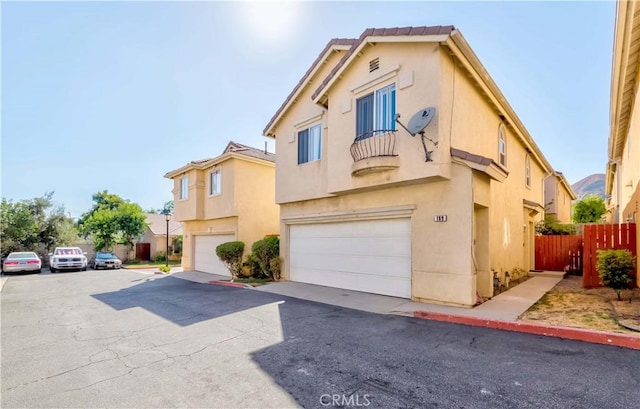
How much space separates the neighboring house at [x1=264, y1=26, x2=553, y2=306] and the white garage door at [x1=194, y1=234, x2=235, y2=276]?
4927mm

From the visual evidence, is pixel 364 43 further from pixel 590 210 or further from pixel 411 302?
pixel 590 210

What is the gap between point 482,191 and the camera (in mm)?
8914

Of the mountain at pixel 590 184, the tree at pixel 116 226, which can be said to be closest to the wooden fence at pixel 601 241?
the tree at pixel 116 226

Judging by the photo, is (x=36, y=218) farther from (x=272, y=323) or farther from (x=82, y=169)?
(x=272, y=323)

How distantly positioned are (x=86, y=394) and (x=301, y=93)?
454 inches

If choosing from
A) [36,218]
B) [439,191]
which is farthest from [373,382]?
[36,218]

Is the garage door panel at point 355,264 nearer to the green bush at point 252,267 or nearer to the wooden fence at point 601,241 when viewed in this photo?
the green bush at point 252,267

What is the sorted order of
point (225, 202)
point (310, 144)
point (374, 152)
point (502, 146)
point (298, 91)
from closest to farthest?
point (374, 152) → point (502, 146) → point (310, 144) → point (298, 91) → point (225, 202)

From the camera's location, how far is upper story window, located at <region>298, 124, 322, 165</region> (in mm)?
12203

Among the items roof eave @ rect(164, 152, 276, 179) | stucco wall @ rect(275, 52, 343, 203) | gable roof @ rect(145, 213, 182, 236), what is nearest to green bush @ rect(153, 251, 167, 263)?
gable roof @ rect(145, 213, 182, 236)

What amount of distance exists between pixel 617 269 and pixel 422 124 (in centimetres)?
594

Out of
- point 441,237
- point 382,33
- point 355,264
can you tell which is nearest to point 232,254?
point 355,264

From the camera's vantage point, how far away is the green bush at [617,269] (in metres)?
7.78

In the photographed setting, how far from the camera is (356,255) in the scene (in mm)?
10695
